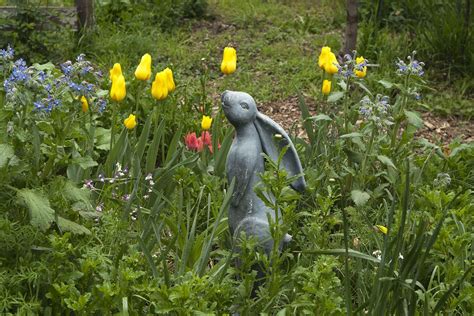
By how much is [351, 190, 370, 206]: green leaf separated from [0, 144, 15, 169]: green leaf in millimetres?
1405

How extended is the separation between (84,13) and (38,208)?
4368mm

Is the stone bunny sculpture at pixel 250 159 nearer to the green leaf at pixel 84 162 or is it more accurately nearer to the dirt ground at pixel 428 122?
the green leaf at pixel 84 162

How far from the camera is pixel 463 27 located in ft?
20.7

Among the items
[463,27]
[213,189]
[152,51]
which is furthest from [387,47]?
[213,189]

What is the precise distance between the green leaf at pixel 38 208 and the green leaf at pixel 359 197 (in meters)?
1.29

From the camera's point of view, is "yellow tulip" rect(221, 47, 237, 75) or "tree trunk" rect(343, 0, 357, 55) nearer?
"yellow tulip" rect(221, 47, 237, 75)

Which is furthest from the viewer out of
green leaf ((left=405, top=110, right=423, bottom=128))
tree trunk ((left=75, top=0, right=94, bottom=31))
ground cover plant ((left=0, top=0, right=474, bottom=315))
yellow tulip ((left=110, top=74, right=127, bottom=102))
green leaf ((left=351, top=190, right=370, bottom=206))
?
tree trunk ((left=75, top=0, right=94, bottom=31))

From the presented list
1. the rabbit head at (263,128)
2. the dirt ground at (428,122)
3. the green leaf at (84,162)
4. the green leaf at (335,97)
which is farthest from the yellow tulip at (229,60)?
the dirt ground at (428,122)

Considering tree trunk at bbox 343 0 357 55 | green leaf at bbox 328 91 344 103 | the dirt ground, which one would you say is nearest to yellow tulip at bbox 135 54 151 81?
green leaf at bbox 328 91 344 103

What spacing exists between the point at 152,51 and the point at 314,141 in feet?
10.0

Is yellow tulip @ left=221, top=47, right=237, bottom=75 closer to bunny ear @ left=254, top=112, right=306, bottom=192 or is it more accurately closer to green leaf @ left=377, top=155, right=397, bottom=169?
green leaf @ left=377, top=155, right=397, bottom=169

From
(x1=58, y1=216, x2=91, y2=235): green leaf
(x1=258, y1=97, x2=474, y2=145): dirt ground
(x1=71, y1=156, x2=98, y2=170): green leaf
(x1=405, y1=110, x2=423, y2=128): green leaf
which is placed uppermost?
(x1=71, y1=156, x2=98, y2=170): green leaf

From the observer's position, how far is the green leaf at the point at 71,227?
9.41 feet

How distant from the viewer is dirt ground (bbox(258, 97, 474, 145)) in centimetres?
550
